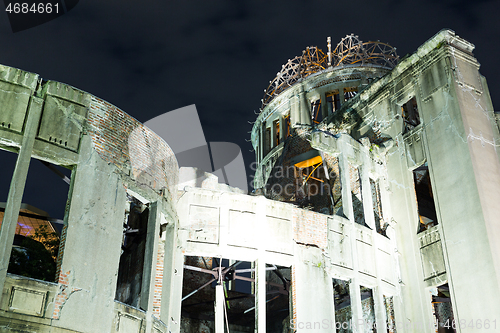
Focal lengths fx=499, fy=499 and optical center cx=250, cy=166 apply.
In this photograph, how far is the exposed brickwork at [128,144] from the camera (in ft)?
41.0

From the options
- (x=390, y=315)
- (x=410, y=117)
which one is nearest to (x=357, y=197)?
(x=410, y=117)

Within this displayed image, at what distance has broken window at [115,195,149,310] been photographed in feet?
47.5

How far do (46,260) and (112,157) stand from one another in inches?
127

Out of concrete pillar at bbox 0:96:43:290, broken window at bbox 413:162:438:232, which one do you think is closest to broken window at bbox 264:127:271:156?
broken window at bbox 413:162:438:232

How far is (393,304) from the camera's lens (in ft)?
58.5

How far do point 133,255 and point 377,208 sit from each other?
31.7 feet

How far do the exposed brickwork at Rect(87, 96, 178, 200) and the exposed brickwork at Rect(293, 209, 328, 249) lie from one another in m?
4.62

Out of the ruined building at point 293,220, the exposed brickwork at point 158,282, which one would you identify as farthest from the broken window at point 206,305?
the exposed brickwork at point 158,282

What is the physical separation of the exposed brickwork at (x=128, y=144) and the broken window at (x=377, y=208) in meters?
8.83

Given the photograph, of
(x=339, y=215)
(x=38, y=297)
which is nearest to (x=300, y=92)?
(x=339, y=215)

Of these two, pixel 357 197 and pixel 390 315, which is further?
pixel 357 197

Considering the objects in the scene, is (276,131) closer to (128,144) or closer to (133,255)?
(133,255)

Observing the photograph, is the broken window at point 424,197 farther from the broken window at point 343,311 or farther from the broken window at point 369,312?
the broken window at point 343,311

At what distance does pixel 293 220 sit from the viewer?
16.6 m
